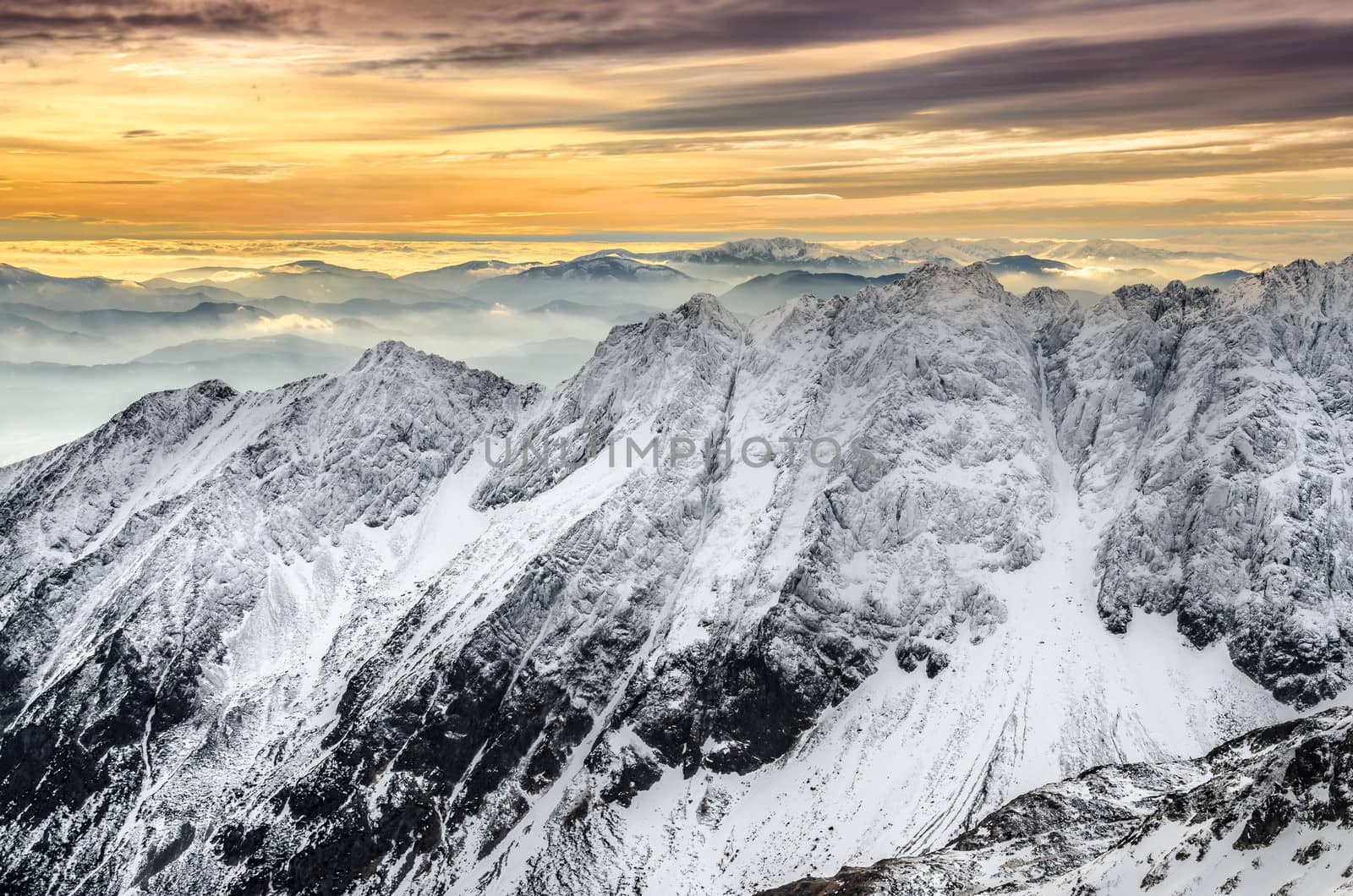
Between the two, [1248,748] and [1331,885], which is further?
[1248,748]

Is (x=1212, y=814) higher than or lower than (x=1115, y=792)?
higher

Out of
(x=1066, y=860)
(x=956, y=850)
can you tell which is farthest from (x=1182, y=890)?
(x=956, y=850)

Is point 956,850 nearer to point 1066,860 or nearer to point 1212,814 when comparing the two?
point 1066,860

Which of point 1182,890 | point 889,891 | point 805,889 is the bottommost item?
point 805,889

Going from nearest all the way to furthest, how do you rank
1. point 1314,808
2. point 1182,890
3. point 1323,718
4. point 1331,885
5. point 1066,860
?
point 1331,885
point 1314,808
point 1182,890
point 1323,718
point 1066,860

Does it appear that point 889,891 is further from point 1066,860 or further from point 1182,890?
point 1182,890

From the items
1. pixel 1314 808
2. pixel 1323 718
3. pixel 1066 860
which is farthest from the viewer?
pixel 1066 860
